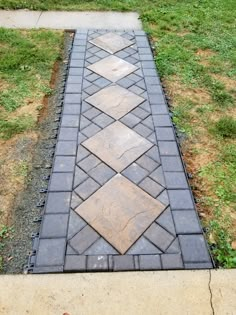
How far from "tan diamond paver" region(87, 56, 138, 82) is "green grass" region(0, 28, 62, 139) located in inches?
25.8

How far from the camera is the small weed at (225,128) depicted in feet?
12.3

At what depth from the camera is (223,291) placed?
94.2 inches

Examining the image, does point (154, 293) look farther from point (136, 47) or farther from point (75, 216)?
point (136, 47)

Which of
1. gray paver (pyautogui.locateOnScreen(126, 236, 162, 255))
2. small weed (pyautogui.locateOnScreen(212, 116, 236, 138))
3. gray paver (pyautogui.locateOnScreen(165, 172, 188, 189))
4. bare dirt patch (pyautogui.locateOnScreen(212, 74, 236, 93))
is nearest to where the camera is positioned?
gray paver (pyautogui.locateOnScreen(126, 236, 162, 255))

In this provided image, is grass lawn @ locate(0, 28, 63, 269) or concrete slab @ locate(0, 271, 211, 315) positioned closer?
concrete slab @ locate(0, 271, 211, 315)

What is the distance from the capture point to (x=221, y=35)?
566cm

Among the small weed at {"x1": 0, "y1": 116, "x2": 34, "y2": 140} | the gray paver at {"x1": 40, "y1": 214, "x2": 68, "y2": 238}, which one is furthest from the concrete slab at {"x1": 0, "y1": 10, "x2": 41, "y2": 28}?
the gray paver at {"x1": 40, "y1": 214, "x2": 68, "y2": 238}

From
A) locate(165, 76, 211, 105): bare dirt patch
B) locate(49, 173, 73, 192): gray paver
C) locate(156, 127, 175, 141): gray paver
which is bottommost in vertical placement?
locate(49, 173, 73, 192): gray paver

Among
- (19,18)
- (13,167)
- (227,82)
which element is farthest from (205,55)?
(13,167)

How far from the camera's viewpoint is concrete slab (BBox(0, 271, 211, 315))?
2266mm

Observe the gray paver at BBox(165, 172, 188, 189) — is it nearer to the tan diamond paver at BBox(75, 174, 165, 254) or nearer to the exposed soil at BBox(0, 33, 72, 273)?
the tan diamond paver at BBox(75, 174, 165, 254)

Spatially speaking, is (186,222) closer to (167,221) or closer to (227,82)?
(167,221)

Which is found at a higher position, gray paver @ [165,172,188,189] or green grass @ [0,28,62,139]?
green grass @ [0,28,62,139]

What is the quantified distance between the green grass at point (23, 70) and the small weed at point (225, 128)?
2085 mm
